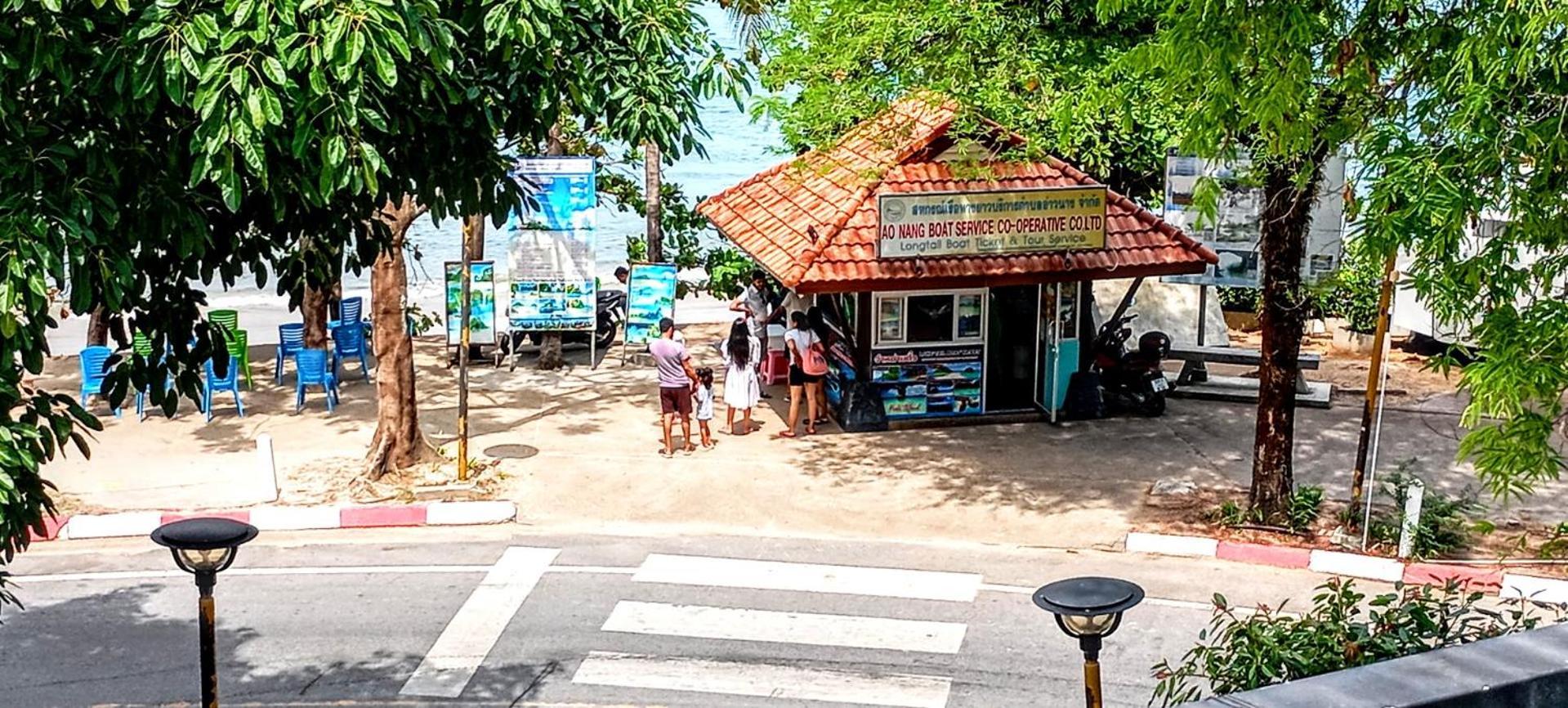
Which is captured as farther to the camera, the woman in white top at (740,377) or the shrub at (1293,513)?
the woman in white top at (740,377)

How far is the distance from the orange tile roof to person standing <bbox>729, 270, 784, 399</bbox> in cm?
197

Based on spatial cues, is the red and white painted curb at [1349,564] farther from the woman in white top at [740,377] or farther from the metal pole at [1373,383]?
the woman in white top at [740,377]

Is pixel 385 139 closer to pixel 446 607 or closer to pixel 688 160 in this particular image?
pixel 446 607

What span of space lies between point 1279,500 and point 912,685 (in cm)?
504

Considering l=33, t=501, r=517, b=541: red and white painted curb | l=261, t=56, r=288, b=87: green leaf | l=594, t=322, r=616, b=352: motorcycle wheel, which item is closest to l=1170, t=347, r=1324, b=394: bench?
l=594, t=322, r=616, b=352: motorcycle wheel

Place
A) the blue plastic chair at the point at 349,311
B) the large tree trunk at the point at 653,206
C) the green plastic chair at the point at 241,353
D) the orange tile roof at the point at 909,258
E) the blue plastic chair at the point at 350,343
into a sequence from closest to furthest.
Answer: the orange tile roof at the point at 909,258 < the green plastic chair at the point at 241,353 < the blue plastic chair at the point at 350,343 < the blue plastic chair at the point at 349,311 < the large tree trunk at the point at 653,206

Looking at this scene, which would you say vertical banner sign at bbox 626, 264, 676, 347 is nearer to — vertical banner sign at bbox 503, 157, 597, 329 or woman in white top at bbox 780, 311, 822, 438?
vertical banner sign at bbox 503, 157, 597, 329

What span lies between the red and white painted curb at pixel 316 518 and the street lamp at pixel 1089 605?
8.27 meters

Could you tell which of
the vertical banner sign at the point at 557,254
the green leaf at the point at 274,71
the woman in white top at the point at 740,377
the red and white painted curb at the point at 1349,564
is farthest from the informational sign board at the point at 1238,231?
the green leaf at the point at 274,71

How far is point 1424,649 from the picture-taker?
23.0 ft

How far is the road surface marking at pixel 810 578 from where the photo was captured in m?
12.5

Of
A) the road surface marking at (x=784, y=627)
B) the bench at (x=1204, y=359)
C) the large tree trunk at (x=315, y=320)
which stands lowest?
the road surface marking at (x=784, y=627)

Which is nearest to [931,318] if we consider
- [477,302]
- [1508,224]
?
[477,302]

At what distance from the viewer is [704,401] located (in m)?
16.3
